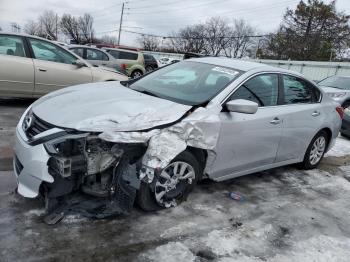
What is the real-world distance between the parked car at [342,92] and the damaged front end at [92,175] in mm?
7000

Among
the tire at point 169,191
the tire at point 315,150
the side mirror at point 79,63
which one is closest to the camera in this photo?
the tire at point 169,191

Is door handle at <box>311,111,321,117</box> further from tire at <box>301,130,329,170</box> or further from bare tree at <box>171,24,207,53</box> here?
bare tree at <box>171,24,207,53</box>

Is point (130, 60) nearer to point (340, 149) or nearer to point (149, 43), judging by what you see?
point (340, 149)

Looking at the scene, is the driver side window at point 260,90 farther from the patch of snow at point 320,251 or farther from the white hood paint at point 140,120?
the patch of snow at point 320,251

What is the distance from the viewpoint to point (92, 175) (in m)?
3.52

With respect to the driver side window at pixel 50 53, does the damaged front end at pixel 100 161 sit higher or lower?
lower

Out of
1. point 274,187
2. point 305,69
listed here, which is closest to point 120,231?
point 274,187

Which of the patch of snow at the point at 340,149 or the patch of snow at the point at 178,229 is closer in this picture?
the patch of snow at the point at 178,229

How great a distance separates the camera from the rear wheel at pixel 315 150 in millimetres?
5801

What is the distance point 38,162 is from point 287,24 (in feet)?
157

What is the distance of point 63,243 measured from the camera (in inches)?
125

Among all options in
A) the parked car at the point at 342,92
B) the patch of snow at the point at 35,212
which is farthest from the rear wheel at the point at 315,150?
the patch of snow at the point at 35,212

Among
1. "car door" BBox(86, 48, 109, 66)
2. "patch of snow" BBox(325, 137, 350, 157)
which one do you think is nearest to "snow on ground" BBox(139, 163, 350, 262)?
"patch of snow" BBox(325, 137, 350, 157)

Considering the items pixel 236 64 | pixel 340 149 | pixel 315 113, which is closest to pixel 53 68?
pixel 236 64
